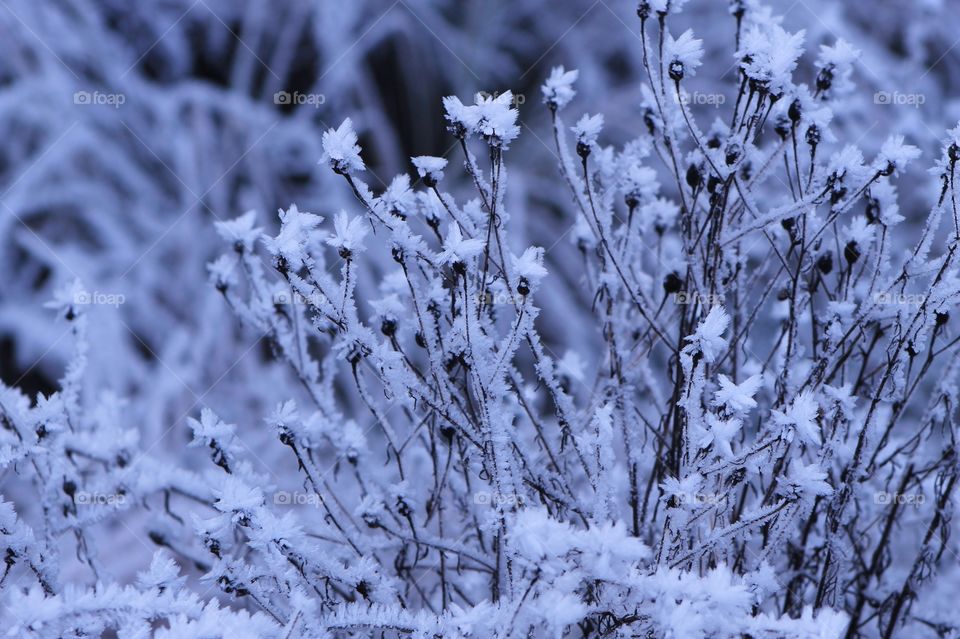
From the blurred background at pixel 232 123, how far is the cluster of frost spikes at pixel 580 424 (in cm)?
153

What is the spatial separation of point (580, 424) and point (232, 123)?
3.05 m

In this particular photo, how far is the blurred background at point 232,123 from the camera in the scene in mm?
3445

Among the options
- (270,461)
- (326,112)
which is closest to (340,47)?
(326,112)

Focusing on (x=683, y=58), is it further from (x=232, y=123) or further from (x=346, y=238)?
(x=232, y=123)

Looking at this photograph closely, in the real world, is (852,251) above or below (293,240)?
above

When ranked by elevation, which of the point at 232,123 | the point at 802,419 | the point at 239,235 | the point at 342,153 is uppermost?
the point at 232,123

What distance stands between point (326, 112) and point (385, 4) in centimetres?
72

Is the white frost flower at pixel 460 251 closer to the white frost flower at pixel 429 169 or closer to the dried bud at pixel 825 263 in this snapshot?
the white frost flower at pixel 429 169

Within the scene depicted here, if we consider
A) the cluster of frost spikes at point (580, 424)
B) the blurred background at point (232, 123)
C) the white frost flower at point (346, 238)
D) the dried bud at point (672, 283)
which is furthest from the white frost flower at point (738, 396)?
the blurred background at point (232, 123)

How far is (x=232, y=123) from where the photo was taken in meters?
3.87

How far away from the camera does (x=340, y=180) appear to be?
12.8ft

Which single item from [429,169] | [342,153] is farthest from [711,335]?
[342,153]

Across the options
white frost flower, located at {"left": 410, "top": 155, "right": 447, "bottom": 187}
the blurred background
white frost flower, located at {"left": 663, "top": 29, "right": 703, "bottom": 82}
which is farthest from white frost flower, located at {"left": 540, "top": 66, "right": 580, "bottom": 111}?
the blurred background

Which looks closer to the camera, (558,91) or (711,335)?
(711,335)
